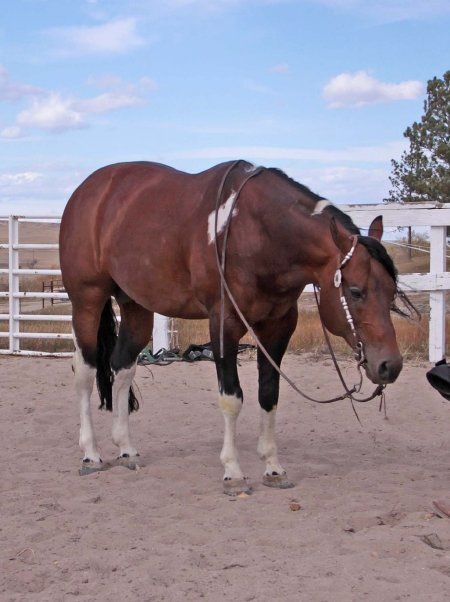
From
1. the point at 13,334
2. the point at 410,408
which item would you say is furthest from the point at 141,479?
the point at 13,334

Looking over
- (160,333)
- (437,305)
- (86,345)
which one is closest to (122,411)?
(86,345)

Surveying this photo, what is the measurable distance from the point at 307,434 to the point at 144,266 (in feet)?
6.66

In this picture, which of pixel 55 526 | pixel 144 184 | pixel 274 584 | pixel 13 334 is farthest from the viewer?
pixel 13 334

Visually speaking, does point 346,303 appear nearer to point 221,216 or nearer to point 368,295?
point 368,295

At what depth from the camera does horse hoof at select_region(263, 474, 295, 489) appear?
4.54 metres

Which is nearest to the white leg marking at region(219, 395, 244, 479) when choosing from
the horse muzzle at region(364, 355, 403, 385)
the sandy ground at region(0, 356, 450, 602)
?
the sandy ground at region(0, 356, 450, 602)

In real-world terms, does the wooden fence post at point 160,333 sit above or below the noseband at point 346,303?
below

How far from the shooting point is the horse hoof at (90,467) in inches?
197

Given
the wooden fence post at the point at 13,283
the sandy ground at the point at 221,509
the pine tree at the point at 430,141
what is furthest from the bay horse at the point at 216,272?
the pine tree at the point at 430,141

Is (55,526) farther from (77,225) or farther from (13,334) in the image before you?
(13,334)

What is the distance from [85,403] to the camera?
211 inches

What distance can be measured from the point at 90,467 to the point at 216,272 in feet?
5.44

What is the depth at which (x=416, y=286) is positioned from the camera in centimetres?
795

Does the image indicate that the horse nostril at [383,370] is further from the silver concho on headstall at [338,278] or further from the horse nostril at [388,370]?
the silver concho on headstall at [338,278]
